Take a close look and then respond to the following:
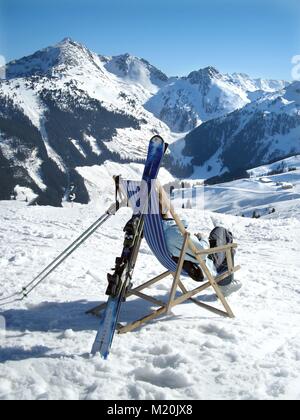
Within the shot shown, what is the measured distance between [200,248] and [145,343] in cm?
201

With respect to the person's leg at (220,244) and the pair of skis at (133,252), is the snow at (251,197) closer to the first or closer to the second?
the person's leg at (220,244)

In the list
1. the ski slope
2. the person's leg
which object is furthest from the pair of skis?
the person's leg

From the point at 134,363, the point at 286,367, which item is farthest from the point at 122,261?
the point at 286,367

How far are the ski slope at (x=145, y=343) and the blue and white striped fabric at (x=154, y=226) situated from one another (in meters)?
1.08

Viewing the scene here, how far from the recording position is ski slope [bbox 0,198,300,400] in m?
5.13

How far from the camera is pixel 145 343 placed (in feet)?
21.0

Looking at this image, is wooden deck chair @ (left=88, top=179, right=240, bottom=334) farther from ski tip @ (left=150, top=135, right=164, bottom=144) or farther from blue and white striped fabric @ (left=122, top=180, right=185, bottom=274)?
ski tip @ (left=150, top=135, right=164, bottom=144)

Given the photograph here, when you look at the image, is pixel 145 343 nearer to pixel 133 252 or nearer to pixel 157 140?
pixel 133 252

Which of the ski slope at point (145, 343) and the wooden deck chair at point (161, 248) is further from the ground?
the wooden deck chair at point (161, 248)

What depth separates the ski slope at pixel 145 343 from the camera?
16.8 ft

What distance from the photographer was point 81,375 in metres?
5.30

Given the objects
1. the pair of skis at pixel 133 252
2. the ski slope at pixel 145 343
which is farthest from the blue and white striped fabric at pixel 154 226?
the ski slope at pixel 145 343

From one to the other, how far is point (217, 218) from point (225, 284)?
1498 cm

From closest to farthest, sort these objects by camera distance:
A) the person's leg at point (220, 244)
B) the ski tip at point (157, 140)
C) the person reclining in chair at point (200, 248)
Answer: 1. the ski tip at point (157, 140)
2. the person reclining in chair at point (200, 248)
3. the person's leg at point (220, 244)
